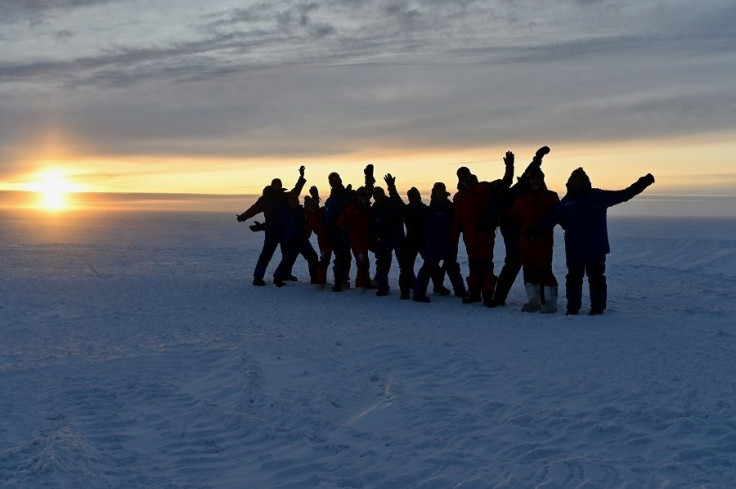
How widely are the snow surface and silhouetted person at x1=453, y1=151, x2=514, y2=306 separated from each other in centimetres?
62

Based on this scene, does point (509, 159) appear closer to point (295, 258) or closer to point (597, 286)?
point (597, 286)

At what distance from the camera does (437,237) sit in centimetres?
1091

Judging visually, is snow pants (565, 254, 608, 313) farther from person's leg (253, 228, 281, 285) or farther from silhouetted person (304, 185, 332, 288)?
person's leg (253, 228, 281, 285)

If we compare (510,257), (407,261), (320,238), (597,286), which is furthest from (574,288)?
(320,238)

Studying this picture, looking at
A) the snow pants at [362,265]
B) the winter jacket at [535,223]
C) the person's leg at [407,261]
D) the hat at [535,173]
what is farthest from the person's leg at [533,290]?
the snow pants at [362,265]

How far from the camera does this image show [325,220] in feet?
40.9

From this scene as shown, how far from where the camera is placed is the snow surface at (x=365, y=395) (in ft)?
14.7

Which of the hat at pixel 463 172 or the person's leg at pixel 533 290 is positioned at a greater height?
the hat at pixel 463 172

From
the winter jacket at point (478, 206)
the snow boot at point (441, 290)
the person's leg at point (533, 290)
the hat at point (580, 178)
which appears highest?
the hat at point (580, 178)

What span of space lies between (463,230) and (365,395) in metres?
4.93

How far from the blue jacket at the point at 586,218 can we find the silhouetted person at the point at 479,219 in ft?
3.32

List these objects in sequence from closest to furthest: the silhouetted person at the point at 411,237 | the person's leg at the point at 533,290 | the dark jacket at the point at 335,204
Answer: the person's leg at the point at 533,290 < the silhouetted person at the point at 411,237 < the dark jacket at the point at 335,204

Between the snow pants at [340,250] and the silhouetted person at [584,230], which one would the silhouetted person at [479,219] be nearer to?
the silhouetted person at [584,230]

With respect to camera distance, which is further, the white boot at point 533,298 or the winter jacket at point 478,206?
the winter jacket at point 478,206
